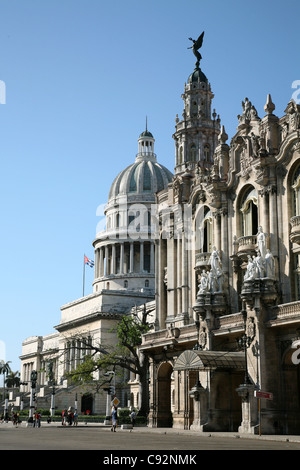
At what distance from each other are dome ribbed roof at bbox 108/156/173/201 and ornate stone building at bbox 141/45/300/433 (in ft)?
224

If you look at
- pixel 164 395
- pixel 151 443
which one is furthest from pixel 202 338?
pixel 151 443

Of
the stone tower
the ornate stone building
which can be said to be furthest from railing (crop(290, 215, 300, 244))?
the stone tower

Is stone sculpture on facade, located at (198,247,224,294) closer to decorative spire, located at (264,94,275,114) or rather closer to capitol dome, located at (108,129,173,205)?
decorative spire, located at (264,94,275,114)

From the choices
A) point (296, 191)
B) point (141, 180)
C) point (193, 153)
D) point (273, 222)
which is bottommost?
point (273, 222)

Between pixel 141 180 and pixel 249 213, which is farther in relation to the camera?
pixel 141 180

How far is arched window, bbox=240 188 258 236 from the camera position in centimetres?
5312

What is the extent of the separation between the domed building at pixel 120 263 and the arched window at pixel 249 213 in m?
60.6

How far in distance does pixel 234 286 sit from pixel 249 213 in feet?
19.4

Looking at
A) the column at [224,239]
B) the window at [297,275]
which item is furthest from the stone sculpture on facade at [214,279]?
the window at [297,275]

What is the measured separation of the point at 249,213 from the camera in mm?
53750

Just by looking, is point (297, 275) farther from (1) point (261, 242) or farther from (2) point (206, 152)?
(2) point (206, 152)

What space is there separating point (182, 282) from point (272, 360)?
17.4 metres
